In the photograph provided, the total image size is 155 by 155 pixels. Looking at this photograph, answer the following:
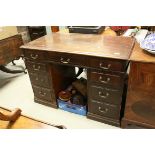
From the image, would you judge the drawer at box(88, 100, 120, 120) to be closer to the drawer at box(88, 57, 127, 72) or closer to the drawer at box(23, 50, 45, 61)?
the drawer at box(88, 57, 127, 72)

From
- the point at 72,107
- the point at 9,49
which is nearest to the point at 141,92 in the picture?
the point at 72,107

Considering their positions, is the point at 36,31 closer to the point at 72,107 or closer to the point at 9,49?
the point at 9,49

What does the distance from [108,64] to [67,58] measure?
1.28 feet

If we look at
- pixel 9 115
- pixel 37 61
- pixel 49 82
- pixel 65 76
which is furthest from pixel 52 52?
pixel 9 115

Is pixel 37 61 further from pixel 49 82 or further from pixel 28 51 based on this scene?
pixel 49 82

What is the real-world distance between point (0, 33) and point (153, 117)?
2.14 meters

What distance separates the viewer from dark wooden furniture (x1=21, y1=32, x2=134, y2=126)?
54.6 inches

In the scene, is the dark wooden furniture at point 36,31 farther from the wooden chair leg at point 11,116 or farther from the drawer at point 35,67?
the wooden chair leg at point 11,116

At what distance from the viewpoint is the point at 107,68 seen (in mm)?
1379

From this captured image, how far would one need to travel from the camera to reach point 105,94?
1.52m

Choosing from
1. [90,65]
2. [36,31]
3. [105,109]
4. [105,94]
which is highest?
[90,65]

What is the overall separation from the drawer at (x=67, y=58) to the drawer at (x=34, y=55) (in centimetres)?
9

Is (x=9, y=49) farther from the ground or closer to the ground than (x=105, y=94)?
farther from the ground

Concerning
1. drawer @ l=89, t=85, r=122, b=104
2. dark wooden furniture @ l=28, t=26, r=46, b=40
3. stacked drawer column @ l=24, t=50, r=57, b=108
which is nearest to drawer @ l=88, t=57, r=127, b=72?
drawer @ l=89, t=85, r=122, b=104
